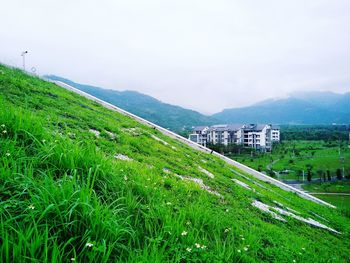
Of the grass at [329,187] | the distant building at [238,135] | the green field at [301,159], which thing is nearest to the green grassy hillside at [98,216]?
the grass at [329,187]

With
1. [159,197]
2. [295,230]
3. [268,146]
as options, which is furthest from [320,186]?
[159,197]

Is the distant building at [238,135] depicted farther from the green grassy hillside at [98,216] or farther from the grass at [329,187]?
the green grassy hillside at [98,216]

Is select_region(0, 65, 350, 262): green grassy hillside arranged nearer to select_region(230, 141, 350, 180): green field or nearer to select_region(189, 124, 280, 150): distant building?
select_region(230, 141, 350, 180): green field

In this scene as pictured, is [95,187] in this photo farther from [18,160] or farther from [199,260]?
[199,260]

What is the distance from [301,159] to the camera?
11088 centimetres

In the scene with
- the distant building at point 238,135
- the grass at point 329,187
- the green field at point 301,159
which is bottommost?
the grass at point 329,187

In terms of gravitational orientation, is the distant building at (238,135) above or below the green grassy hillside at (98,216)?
below

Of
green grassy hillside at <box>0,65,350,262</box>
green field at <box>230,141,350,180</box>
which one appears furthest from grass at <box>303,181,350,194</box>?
green grassy hillside at <box>0,65,350,262</box>

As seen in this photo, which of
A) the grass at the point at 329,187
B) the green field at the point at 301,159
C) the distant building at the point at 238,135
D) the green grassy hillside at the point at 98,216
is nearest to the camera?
the green grassy hillside at the point at 98,216

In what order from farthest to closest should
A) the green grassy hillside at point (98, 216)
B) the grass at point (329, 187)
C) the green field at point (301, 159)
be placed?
the green field at point (301, 159) < the grass at point (329, 187) < the green grassy hillside at point (98, 216)

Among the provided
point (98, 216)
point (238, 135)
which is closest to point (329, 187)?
point (238, 135)

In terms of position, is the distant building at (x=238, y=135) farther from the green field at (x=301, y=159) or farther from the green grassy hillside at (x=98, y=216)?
the green grassy hillside at (x=98, y=216)

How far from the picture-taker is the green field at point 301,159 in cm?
9369

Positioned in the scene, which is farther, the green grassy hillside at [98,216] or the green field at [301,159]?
the green field at [301,159]
